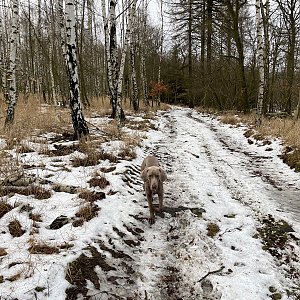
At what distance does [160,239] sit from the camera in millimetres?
4539

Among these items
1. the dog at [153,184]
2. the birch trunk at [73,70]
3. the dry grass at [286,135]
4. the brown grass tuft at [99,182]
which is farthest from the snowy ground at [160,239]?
the birch trunk at [73,70]

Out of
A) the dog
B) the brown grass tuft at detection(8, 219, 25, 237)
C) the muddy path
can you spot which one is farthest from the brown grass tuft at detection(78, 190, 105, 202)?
the brown grass tuft at detection(8, 219, 25, 237)

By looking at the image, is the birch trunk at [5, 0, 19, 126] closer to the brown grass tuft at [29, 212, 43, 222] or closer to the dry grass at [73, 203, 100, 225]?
the brown grass tuft at [29, 212, 43, 222]

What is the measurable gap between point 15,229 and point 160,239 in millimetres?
2023

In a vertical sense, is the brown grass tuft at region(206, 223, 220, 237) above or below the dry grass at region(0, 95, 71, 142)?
below

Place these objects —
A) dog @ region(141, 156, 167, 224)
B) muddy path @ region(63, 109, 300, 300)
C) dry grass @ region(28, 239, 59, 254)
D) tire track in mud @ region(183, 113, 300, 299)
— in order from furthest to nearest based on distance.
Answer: dog @ region(141, 156, 167, 224)
tire track in mud @ region(183, 113, 300, 299)
dry grass @ region(28, 239, 59, 254)
muddy path @ region(63, 109, 300, 300)

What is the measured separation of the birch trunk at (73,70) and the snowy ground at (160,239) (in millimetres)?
1912

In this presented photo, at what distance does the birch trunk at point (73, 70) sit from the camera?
27.0ft

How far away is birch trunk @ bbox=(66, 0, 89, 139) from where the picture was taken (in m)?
8.22

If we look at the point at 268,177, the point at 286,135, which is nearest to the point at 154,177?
the point at 268,177

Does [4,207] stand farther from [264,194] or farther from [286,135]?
[286,135]

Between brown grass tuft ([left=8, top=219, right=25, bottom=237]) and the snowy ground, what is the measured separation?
0.06m

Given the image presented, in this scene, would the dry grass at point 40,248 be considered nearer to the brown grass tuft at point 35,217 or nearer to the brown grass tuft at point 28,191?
the brown grass tuft at point 35,217

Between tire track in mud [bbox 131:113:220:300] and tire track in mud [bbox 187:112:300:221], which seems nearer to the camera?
tire track in mud [bbox 131:113:220:300]
